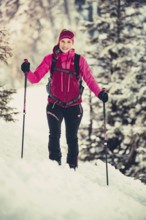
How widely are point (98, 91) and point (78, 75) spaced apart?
1.90 feet

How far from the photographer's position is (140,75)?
701 inches

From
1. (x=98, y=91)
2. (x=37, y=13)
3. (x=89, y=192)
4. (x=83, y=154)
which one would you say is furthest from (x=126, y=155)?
(x=37, y=13)

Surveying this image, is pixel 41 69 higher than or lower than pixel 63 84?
higher

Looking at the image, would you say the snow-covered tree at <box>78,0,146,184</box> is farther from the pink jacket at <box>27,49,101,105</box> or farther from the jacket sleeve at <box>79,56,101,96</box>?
the pink jacket at <box>27,49,101,105</box>

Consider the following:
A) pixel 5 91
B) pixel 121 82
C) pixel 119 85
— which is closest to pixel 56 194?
pixel 5 91

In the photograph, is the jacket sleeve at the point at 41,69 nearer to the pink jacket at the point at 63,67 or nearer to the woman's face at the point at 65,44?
the pink jacket at the point at 63,67

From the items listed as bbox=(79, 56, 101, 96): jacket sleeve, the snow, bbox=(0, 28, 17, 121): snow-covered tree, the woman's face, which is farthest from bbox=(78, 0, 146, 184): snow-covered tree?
the woman's face

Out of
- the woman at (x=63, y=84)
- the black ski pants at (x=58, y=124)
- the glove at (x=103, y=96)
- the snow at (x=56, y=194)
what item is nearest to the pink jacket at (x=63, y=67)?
the woman at (x=63, y=84)

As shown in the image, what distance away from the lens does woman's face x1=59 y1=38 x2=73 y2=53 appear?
757cm

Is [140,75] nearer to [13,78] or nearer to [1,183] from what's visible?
[1,183]

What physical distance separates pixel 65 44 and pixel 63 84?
28.5 inches

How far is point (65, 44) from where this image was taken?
7.57 metres

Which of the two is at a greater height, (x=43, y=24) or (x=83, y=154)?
(x=43, y=24)

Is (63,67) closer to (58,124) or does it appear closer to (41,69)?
(41,69)
